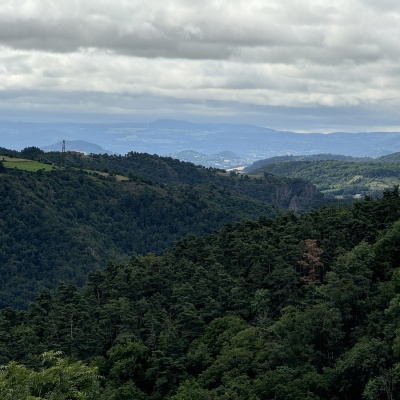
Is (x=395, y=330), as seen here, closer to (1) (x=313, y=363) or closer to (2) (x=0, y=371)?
(1) (x=313, y=363)

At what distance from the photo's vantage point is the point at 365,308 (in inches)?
2484

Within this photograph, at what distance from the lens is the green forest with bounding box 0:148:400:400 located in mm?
54219

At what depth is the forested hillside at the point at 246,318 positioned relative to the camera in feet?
181

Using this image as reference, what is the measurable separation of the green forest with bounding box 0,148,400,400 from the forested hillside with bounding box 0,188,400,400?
0.40 feet

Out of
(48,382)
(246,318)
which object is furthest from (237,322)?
(48,382)

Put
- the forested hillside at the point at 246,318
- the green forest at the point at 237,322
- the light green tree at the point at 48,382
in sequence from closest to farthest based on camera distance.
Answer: the light green tree at the point at 48,382
the green forest at the point at 237,322
the forested hillside at the point at 246,318

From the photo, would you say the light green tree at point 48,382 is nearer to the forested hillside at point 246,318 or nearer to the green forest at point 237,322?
the green forest at point 237,322

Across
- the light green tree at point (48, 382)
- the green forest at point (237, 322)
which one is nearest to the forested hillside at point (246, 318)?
the green forest at point (237, 322)

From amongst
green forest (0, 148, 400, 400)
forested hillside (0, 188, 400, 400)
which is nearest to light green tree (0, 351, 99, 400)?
green forest (0, 148, 400, 400)

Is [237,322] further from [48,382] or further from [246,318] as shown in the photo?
[48,382]

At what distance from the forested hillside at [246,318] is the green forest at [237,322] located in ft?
0.40

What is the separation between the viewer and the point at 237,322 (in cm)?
6731

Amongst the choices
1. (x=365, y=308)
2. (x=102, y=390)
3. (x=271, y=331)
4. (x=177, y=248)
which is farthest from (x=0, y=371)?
(x=177, y=248)

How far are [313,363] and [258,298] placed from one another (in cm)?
1247
